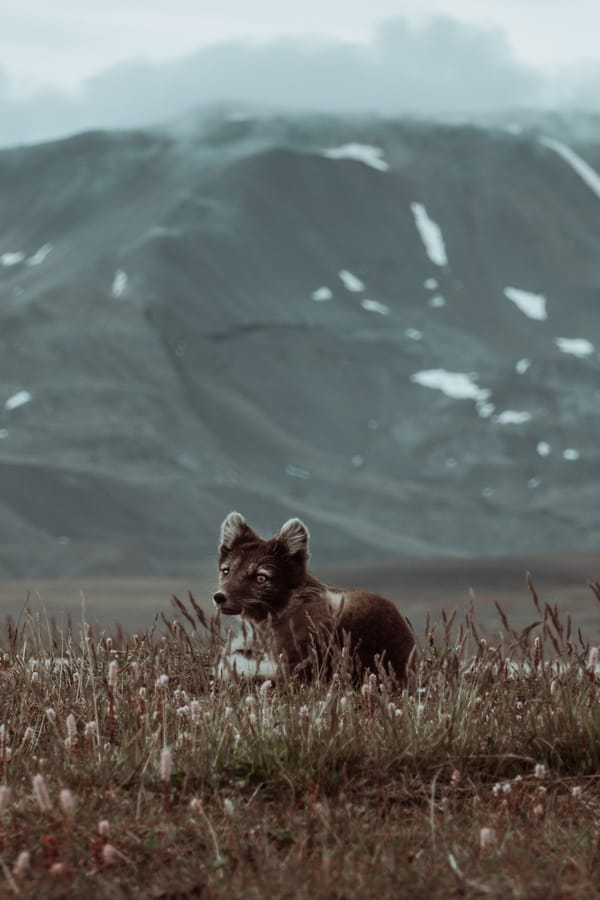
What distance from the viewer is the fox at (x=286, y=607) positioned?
8867 mm

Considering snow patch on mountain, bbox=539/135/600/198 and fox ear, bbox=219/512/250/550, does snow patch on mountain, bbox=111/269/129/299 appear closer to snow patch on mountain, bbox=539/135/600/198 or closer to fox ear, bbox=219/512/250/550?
snow patch on mountain, bbox=539/135/600/198

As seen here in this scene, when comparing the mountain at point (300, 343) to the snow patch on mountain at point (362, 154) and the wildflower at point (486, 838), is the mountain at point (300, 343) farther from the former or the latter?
the wildflower at point (486, 838)

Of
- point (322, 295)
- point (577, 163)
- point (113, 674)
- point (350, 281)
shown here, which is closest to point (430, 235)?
point (350, 281)

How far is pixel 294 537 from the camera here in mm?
8844

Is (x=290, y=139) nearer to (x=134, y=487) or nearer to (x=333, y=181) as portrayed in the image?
(x=333, y=181)

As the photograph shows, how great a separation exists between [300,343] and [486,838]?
428 feet

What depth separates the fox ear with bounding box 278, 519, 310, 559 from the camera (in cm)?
880

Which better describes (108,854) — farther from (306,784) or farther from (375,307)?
(375,307)

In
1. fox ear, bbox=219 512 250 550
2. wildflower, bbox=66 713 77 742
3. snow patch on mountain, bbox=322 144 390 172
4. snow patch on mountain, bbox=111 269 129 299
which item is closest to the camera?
wildflower, bbox=66 713 77 742

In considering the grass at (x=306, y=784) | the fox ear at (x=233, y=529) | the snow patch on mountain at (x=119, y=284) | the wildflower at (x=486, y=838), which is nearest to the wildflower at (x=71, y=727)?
the grass at (x=306, y=784)

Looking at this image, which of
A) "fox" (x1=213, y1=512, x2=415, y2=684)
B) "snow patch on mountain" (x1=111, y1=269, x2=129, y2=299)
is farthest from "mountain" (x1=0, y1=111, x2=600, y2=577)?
"fox" (x1=213, y1=512, x2=415, y2=684)

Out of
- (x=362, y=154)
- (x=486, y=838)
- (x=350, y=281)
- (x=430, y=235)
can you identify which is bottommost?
(x=486, y=838)

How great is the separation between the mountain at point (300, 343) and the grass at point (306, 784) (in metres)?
91.0

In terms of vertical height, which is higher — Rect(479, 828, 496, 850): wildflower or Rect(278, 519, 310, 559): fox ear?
Rect(278, 519, 310, 559): fox ear
